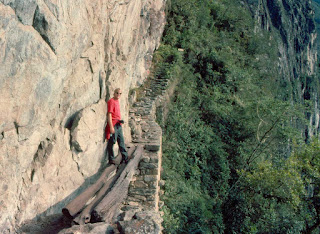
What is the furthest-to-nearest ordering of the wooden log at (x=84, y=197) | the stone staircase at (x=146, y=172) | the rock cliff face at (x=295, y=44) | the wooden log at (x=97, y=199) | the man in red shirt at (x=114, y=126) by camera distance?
the rock cliff face at (x=295, y=44) < the man in red shirt at (x=114, y=126) < the stone staircase at (x=146, y=172) < the wooden log at (x=84, y=197) < the wooden log at (x=97, y=199)

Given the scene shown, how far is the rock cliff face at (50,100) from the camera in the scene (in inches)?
124

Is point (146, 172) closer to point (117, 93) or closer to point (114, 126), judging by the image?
point (114, 126)

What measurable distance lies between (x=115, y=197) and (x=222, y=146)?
850 cm

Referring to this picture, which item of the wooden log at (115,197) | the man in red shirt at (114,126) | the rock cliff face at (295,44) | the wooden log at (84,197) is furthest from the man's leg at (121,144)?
the rock cliff face at (295,44)

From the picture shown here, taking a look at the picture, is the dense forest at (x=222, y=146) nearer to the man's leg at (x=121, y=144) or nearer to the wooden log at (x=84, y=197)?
the man's leg at (x=121, y=144)

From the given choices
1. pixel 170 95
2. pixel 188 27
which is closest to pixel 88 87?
pixel 170 95

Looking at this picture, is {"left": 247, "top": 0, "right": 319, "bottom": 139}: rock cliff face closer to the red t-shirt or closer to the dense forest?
the dense forest

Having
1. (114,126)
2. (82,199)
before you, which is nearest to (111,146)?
(114,126)

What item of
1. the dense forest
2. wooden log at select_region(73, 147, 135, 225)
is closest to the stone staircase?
wooden log at select_region(73, 147, 135, 225)

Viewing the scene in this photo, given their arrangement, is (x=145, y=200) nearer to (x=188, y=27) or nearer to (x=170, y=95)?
(x=170, y=95)

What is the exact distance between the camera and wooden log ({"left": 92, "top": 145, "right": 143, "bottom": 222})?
12.5 ft

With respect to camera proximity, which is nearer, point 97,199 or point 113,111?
point 97,199

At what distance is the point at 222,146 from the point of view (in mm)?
12141

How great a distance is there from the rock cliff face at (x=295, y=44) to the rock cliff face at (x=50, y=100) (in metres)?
26.2
